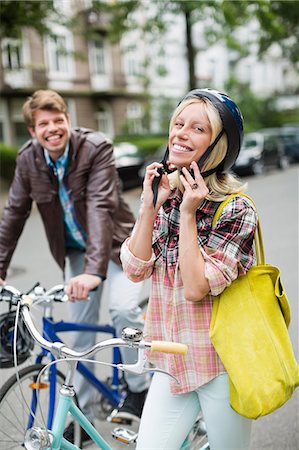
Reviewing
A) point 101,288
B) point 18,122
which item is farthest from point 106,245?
point 18,122

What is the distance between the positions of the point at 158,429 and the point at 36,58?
2641cm

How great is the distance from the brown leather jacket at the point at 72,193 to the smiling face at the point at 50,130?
0.09 metres

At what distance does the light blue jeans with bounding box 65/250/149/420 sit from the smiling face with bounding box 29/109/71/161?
2.08ft

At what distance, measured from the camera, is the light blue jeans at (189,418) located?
6.39ft

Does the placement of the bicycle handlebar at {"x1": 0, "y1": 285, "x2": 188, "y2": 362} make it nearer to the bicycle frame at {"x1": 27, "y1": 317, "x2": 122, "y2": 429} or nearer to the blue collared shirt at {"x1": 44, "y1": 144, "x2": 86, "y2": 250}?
the bicycle frame at {"x1": 27, "y1": 317, "x2": 122, "y2": 429}

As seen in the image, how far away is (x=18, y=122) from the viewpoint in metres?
26.0

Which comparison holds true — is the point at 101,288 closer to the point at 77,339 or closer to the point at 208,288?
the point at 77,339

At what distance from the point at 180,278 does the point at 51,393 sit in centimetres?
107

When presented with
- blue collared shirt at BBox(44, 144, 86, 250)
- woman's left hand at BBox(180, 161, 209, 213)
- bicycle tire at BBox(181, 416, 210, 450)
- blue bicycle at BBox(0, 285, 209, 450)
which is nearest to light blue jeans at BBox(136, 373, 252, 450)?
blue bicycle at BBox(0, 285, 209, 450)

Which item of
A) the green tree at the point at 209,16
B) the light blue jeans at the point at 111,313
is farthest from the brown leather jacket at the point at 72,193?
the green tree at the point at 209,16

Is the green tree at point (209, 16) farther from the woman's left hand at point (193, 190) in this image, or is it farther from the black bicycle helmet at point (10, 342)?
the woman's left hand at point (193, 190)

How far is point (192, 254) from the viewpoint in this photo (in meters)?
1.81

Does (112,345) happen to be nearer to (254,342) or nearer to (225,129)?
(254,342)

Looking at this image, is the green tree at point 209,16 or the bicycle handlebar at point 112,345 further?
the green tree at point 209,16
